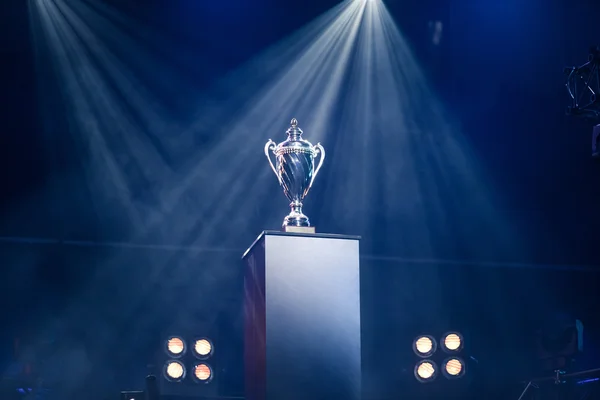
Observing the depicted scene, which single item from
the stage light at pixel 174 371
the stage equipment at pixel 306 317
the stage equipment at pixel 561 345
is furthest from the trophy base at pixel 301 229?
the stage equipment at pixel 561 345

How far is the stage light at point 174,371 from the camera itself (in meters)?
4.91

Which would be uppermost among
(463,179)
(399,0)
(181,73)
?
(399,0)

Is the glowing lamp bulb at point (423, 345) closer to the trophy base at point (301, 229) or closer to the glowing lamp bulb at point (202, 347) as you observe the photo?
the glowing lamp bulb at point (202, 347)

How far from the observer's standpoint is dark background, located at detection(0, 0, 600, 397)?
5.02 m

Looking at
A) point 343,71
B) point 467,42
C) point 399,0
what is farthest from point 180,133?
point 467,42

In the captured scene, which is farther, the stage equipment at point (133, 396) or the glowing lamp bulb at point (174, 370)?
the glowing lamp bulb at point (174, 370)

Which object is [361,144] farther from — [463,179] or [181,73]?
[181,73]

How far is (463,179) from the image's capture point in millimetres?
5988

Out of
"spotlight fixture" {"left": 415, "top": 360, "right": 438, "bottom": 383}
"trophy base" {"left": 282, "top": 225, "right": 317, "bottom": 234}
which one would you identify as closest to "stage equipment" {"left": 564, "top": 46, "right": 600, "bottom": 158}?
"spotlight fixture" {"left": 415, "top": 360, "right": 438, "bottom": 383}

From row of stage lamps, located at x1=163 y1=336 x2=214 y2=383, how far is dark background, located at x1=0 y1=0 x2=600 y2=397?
0.17 meters

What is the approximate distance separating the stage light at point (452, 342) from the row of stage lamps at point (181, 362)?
80.9 inches

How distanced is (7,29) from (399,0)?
9.64 feet

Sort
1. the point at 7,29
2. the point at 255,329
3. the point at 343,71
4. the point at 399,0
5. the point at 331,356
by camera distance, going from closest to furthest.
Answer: the point at 331,356 → the point at 255,329 → the point at 7,29 → the point at 399,0 → the point at 343,71

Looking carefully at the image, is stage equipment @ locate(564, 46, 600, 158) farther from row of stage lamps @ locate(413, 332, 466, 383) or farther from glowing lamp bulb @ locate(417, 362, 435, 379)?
glowing lamp bulb @ locate(417, 362, 435, 379)
